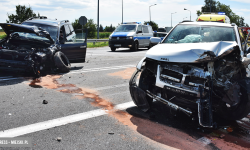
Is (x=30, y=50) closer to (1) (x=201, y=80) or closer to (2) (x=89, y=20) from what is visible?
(1) (x=201, y=80)

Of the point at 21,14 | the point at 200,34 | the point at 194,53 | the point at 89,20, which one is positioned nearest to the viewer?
the point at 194,53

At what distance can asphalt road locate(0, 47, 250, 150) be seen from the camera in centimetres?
365

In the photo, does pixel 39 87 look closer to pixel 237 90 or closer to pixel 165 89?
pixel 165 89

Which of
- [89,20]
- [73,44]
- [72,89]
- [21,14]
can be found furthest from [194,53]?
[89,20]

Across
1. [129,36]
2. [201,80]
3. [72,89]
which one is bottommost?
[72,89]

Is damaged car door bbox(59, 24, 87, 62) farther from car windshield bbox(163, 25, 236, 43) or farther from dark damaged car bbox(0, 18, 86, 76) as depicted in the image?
car windshield bbox(163, 25, 236, 43)

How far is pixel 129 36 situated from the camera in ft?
65.9

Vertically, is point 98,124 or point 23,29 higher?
point 23,29

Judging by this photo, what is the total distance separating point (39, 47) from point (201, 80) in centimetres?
634

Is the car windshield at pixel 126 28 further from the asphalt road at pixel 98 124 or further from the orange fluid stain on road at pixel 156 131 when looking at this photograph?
the orange fluid stain on road at pixel 156 131

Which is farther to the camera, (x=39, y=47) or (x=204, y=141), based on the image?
(x=39, y=47)

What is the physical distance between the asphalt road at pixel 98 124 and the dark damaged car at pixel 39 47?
1.52 m

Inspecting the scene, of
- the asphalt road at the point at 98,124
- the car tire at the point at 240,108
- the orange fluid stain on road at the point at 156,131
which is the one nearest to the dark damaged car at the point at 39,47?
the asphalt road at the point at 98,124

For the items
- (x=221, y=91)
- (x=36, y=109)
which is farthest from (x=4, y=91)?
(x=221, y=91)
